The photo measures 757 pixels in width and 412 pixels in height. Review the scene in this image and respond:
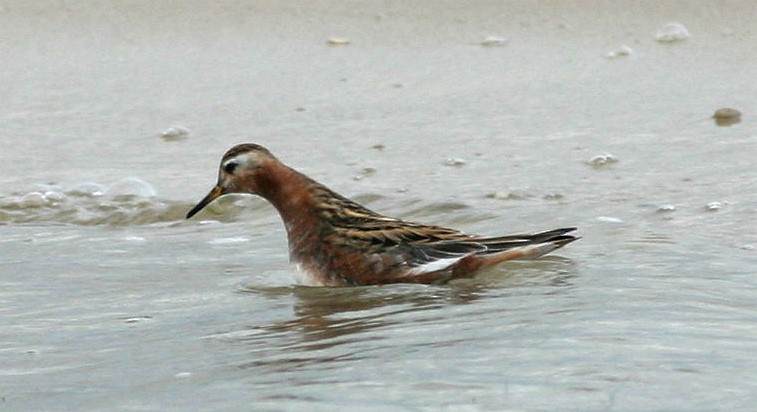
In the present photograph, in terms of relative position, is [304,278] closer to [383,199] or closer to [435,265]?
[435,265]

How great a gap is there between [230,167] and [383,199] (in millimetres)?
1031

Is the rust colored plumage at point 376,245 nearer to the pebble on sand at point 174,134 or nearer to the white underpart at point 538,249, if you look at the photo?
the white underpart at point 538,249

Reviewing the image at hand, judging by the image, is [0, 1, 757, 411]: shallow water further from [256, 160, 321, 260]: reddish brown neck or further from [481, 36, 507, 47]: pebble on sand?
[256, 160, 321, 260]: reddish brown neck

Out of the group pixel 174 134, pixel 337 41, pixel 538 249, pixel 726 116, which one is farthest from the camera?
pixel 337 41

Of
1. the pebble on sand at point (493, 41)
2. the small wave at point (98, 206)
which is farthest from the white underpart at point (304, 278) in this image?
the pebble on sand at point (493, 41)

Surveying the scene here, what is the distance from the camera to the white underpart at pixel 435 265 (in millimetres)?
6809

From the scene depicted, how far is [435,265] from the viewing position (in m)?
6.83

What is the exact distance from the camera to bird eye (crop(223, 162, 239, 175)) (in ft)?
24.7

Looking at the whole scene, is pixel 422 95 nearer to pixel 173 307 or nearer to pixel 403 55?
pixel 403 55

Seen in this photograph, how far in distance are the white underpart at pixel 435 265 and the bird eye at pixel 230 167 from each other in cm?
111

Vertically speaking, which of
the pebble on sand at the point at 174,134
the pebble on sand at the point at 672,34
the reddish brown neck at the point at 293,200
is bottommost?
the reddish brown neck at the point at 293,200

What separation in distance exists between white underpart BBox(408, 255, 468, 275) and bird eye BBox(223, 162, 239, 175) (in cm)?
111

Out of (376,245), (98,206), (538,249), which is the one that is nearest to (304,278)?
(376,245)

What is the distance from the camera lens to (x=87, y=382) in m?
5.08
